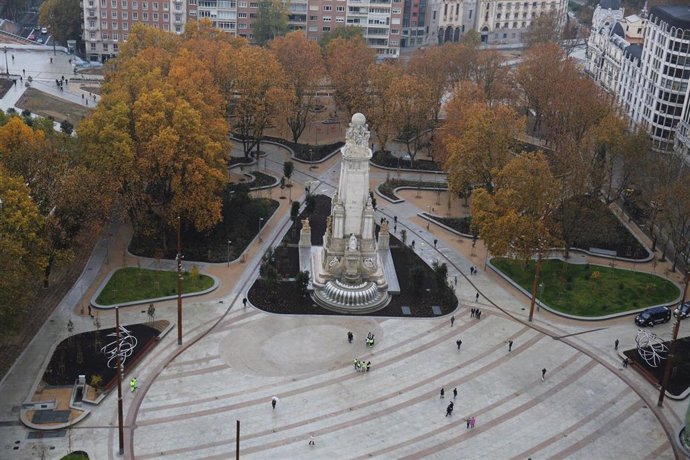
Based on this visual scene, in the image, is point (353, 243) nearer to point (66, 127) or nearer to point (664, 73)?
point (66, 127)

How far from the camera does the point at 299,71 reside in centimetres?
13175

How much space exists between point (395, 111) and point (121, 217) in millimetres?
47572

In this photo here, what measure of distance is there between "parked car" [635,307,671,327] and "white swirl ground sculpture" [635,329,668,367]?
70.0 inches

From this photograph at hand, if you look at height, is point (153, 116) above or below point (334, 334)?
above

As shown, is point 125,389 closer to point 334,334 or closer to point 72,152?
point 334,334

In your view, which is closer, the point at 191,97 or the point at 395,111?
the point at 191,97

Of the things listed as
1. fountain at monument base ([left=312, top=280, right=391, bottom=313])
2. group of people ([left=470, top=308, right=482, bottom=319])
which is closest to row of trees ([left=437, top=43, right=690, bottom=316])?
group of people ([left=470, top=308, right=482, bottom=319])

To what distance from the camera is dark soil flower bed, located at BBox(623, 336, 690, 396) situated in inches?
2886

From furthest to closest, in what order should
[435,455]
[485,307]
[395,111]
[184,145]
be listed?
[395,111]
[184,145]
[485,307]
[435,455]

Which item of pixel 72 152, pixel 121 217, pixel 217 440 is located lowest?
pixel 217 440

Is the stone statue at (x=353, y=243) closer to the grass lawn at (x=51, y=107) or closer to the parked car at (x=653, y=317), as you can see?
the parked car at (x=653, y=317)

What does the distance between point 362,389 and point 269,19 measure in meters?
120

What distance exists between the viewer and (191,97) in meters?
102

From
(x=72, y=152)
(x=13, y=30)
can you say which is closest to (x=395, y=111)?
(x=72, y=152)
